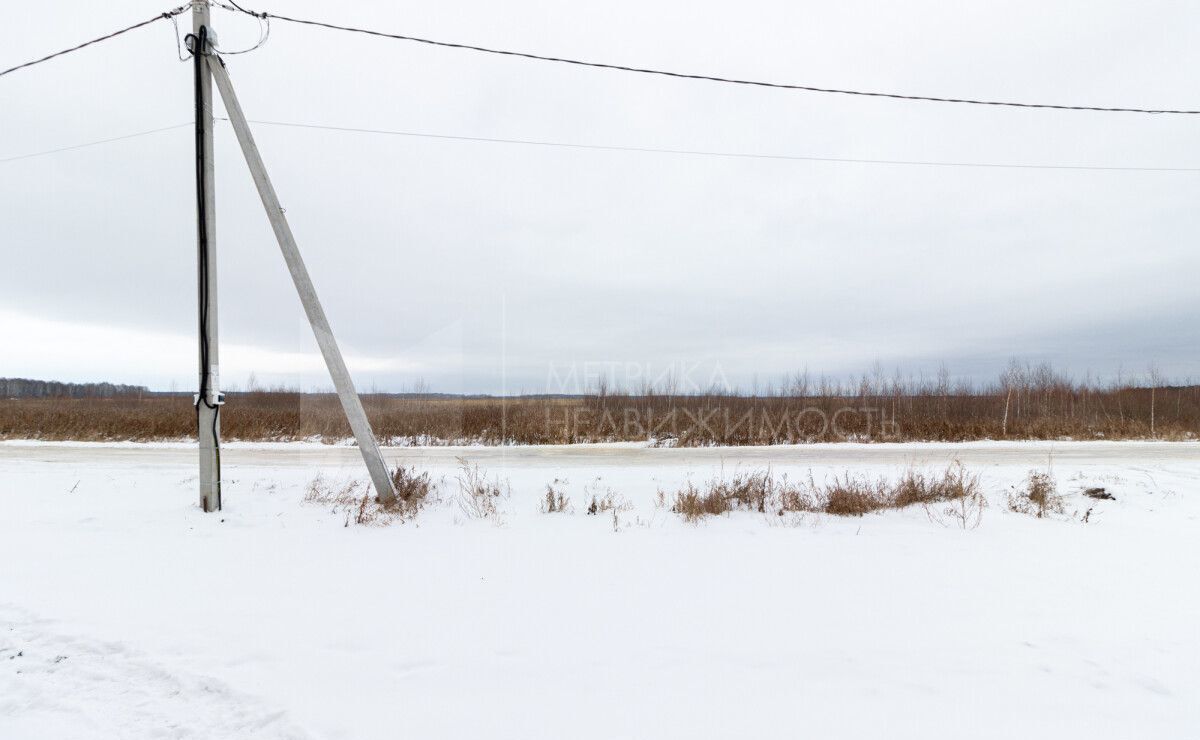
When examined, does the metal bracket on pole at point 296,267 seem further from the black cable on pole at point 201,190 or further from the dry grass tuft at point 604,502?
the dry grass tuft at point 604,502

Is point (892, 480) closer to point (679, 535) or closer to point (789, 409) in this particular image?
point (679, 535)

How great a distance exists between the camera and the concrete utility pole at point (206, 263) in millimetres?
6230

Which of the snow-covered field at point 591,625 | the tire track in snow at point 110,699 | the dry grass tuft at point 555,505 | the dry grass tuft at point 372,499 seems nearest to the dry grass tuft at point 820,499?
the snow-covered field at point 591,625

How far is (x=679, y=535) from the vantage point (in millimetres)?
5688

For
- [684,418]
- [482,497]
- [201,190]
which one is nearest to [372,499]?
[482,497]

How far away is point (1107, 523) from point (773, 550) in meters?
4.35

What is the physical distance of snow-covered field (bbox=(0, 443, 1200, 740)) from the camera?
2506 millimetres

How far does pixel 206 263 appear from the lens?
20.5 ft

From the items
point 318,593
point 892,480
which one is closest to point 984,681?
point 318,593

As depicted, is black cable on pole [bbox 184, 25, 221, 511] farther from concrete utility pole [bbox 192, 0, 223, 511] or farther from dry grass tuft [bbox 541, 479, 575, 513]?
dry grass tuft [bbox 541, 479, 575, 513]

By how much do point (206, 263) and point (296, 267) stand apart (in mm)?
995

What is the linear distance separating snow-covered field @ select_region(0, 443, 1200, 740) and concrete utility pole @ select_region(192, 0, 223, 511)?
0.71 meters

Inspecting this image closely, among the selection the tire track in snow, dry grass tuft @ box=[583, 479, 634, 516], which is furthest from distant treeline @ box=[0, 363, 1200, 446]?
the tire track in snow

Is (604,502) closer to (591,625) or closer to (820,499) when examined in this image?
(820,499)
